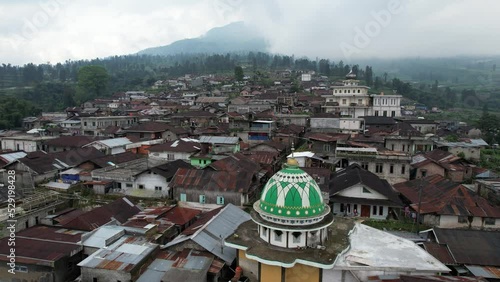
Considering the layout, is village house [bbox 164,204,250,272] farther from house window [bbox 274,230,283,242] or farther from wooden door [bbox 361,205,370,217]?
wooden door [bbox 361,205,370,217]

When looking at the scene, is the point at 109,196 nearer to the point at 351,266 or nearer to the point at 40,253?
the point at 40,253

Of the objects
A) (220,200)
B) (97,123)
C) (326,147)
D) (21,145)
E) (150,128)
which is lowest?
(220,200)

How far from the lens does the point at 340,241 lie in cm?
1728

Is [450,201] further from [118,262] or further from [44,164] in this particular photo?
[44,164]

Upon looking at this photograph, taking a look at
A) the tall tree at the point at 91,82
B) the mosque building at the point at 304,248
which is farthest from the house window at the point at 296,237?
the tall tree at the point at 91,82

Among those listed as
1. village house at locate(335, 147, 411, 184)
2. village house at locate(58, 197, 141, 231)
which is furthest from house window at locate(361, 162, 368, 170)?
village house at locate(58, 197, 141, 231)

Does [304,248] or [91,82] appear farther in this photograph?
[91,82]

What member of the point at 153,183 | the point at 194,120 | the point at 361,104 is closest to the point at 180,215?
the point at 153,183

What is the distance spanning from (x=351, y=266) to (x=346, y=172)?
16219 mm

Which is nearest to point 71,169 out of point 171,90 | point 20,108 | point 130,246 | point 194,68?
point 130,246

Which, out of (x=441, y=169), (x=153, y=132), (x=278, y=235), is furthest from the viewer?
(x=153, y=132)

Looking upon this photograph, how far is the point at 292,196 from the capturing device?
1622cm

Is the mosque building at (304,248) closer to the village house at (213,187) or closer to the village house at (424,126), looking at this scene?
the village house at (213,187)

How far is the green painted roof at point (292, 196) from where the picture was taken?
16.1 meters
